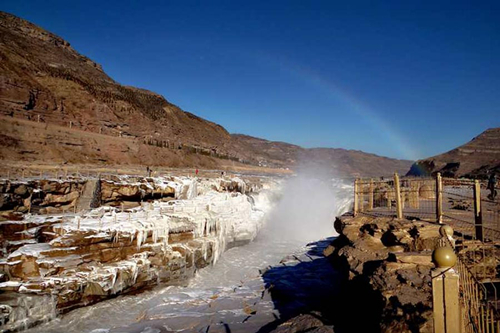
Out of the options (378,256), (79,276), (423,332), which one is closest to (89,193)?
(79,276)

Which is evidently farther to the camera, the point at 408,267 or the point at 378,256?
the point at 378,256

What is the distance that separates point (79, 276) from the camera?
8.75m

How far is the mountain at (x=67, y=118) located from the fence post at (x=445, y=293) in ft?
58.0

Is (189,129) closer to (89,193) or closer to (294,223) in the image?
(294,223)

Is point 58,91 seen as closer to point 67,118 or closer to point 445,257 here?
point 67,118

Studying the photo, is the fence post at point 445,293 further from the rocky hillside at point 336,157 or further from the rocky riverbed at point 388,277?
the rocky hillside at point 336,157

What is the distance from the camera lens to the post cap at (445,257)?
2.37 m

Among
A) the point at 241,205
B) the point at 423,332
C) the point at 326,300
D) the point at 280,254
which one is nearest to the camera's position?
the point at 423,332

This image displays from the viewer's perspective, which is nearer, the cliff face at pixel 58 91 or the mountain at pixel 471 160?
the cliff face at pixel 58 91

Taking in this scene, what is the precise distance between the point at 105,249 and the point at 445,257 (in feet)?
32.2

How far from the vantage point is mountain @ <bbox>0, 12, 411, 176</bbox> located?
18.8 metres

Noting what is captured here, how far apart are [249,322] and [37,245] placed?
21.5 ft

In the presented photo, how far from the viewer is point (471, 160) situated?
30172 mm

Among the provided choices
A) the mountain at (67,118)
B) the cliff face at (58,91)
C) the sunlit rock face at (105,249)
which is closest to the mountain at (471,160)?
the sunlit rock face at (105,249)
